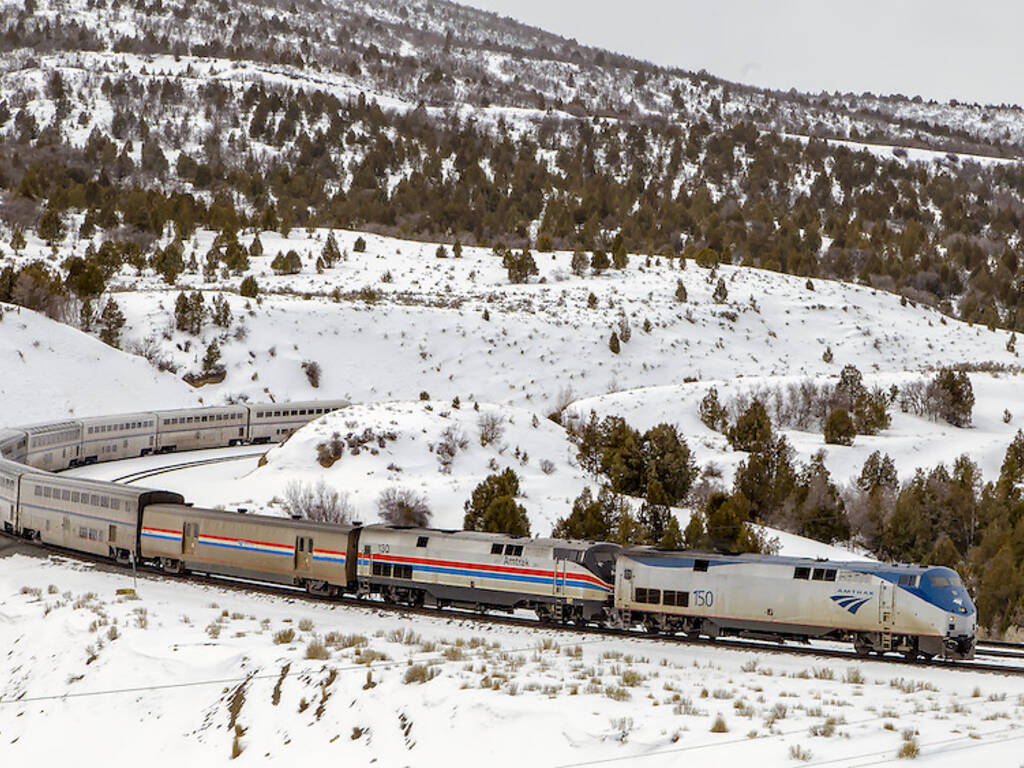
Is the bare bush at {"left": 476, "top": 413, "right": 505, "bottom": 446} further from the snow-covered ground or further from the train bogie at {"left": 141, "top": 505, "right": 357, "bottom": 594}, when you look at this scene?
the snow-covered ground

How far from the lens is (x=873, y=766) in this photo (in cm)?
1397

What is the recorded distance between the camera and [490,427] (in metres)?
54.4

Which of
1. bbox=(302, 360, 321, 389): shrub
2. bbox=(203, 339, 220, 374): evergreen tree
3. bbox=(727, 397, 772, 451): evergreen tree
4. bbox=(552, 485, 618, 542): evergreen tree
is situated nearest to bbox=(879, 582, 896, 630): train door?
bbox=(552, 485, 618, 542): evergreen tree

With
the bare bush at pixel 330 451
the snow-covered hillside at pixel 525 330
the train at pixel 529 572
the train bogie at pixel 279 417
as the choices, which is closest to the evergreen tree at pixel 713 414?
the snow-covered hillside at pixel 525 330

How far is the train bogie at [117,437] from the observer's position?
6031 centimetres

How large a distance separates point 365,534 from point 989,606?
79.3ft

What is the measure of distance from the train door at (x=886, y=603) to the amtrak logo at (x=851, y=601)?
0.41 m

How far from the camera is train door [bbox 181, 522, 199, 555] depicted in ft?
113

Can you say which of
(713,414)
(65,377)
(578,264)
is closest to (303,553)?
(713,414)

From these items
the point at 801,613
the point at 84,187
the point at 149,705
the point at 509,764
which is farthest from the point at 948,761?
the point at 84,187

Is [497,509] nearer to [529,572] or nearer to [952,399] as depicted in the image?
[529,572]

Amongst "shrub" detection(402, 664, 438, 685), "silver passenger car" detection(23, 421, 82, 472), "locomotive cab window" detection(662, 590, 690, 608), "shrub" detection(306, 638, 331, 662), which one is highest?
"silver passenger car" detection(23, 421, 82, 472)

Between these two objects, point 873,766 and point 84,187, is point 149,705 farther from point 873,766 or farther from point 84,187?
point 84,187

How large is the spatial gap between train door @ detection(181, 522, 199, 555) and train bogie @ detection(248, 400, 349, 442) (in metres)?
35.7
